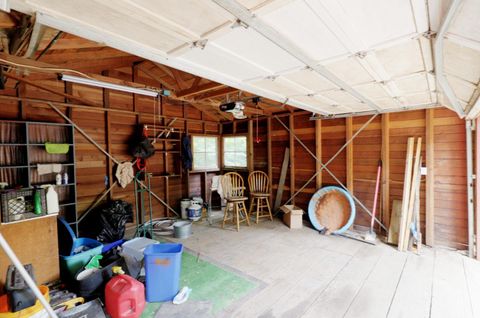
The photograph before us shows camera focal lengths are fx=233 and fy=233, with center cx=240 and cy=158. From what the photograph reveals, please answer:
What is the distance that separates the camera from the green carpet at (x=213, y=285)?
7.11 ft

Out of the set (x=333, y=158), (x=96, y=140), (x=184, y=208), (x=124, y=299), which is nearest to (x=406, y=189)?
(x=333, y=158)

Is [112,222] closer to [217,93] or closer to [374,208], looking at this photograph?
[217,93]

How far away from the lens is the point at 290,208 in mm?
4426

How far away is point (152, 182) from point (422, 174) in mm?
4718

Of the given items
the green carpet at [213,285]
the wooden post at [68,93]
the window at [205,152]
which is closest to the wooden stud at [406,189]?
the green carpet at [213,285]

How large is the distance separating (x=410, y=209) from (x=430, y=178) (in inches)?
21.5

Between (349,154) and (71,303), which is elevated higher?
(349,154)

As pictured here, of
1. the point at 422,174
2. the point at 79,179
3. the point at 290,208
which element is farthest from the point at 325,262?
the point at 79,179

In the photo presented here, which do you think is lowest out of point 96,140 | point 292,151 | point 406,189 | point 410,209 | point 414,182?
point 410,209

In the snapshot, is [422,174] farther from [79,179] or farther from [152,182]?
[79,179]

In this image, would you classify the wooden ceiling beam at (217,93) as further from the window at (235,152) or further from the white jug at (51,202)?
the white jug at (51,202)

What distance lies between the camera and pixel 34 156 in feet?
11.0

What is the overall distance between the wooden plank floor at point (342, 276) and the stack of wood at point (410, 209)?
8.3 inches

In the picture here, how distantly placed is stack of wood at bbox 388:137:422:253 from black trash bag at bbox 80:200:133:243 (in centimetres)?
410
